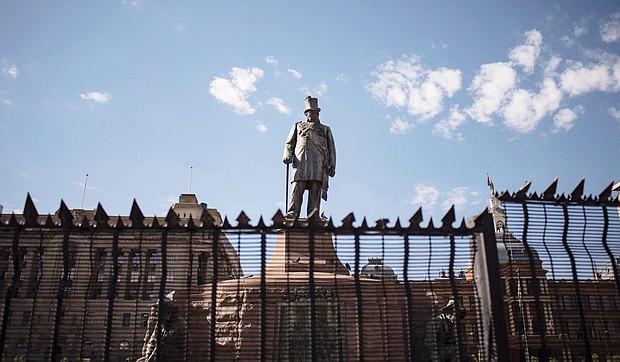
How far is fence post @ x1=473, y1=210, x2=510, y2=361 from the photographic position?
5840mm

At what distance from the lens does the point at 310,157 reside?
1336cm

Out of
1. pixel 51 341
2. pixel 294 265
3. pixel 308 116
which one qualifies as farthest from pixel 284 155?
pixel 51 341

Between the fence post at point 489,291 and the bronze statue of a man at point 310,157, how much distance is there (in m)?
7.12

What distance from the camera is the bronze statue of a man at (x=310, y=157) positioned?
1329cm

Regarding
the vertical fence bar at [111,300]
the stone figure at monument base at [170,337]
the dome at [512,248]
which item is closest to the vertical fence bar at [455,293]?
the dome at [512,248]

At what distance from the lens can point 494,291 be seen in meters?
5.98

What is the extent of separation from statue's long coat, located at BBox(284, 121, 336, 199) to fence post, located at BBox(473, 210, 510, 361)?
7.30 metres

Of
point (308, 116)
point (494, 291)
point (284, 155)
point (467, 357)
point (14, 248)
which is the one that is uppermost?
point (308, 116)

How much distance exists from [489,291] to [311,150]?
26.2ft

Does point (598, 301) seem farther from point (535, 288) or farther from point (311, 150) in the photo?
point (311, 150)

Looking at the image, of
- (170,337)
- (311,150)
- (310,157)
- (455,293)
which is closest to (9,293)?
(170,337)

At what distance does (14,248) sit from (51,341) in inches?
45.9

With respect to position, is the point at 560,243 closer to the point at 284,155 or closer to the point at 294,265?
the point at 294,265

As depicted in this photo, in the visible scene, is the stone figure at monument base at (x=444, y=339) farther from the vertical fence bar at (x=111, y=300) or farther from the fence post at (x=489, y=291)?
the vertical fence bar at (x=111, y=300)
